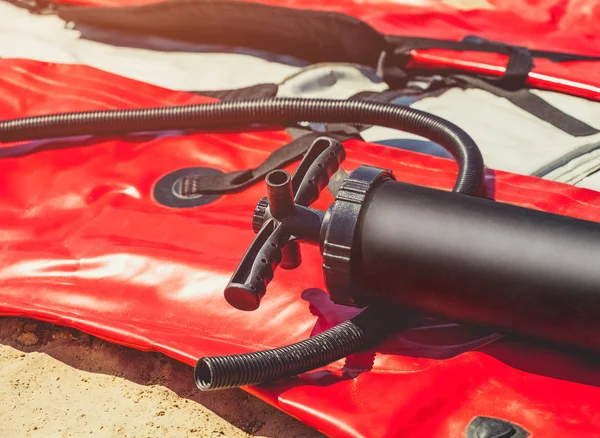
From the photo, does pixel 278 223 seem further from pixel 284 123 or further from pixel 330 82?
pixel 330 82

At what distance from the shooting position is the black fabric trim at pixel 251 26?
7.24 ft

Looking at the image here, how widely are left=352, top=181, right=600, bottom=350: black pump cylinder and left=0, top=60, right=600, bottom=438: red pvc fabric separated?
107 millimetres

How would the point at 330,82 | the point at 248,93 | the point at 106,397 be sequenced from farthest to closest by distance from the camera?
1. the point at 330,82
2. the point at 248,93
3. the point at 106,397

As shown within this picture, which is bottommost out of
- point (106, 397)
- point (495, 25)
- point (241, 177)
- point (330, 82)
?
point (106, 397)

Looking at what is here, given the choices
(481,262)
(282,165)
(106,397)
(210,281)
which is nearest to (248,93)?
(282,165)

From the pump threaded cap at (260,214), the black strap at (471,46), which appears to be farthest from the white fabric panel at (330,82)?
the pump threaded cap at (260,214)

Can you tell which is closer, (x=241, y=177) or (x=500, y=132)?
(x=241, y=177)

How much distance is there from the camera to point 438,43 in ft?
7.02

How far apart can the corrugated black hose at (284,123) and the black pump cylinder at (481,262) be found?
0.34 feet

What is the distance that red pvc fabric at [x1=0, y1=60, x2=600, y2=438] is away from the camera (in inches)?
41.8

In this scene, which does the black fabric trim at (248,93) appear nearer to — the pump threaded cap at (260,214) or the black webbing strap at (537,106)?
the black webbing strap at (537,106)

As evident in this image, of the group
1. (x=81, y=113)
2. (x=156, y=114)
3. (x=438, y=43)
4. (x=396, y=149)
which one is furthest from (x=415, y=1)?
(x=81, y=113)

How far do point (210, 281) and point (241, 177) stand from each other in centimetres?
39

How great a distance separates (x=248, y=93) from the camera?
203 cm
